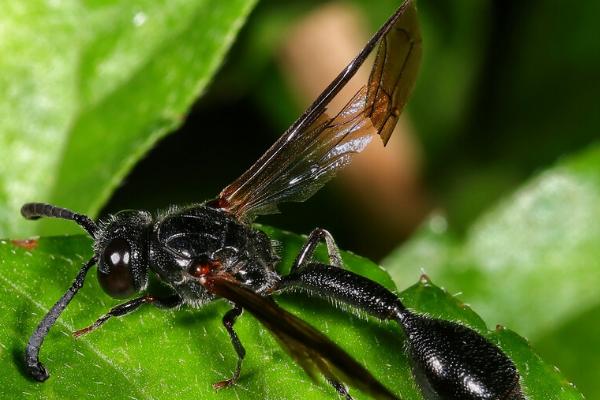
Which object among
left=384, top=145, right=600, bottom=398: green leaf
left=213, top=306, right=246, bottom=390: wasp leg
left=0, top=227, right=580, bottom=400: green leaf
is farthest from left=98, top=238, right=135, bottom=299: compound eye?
left=384, top=145, right=600, bottom=398: green leaf

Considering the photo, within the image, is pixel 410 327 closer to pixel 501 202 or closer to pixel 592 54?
pixel 501 202

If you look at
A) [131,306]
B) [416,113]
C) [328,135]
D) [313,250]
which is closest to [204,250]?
[131,306]

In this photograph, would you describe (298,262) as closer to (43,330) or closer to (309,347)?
(309,347)

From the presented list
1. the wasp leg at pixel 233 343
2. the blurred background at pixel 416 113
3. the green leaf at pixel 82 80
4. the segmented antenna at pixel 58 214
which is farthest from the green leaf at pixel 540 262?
the segmented antenna at pixel 58 214

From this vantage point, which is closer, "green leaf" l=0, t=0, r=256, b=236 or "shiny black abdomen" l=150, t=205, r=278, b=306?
"shiny black abdomen" l=150, t=205, r=278, b=306

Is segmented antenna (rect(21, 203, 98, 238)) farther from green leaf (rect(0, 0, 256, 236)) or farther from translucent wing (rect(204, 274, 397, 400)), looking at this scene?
translucent wing (rect(204, 274, 397, 400))

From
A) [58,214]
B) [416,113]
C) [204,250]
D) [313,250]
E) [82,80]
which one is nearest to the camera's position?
[204,250]
